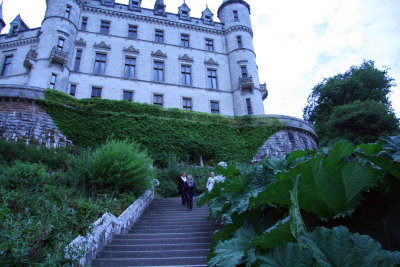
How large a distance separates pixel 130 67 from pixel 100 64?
2802 millimetres

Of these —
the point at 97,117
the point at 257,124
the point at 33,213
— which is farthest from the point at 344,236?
the point at 257,124

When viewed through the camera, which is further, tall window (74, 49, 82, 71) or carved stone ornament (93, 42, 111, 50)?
carved stone ornament (93, 42, 111, 50)

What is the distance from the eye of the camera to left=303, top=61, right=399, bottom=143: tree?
22906mm

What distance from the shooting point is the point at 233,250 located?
167 cm

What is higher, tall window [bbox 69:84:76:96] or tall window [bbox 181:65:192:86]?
tall window [bbox 181:65:192:86]

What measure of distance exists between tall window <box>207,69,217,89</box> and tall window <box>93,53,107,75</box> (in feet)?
34.9

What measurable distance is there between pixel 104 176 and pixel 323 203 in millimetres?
7801

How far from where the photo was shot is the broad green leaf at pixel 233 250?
1550mm

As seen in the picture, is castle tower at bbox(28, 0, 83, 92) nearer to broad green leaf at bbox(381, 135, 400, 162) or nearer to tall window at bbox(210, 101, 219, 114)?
tall window at bbox(210, 101, 219, 114)

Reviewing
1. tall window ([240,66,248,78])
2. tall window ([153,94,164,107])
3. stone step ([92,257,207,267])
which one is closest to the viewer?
stone step ([92,257,207,267])

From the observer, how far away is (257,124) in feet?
67.5

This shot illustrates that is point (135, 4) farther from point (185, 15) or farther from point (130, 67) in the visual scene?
point (130, 67)

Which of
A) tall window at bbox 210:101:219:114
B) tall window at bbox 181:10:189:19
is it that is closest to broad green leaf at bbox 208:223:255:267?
tall window at bbox 210:101:219:114

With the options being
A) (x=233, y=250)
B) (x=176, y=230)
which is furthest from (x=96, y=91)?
(x=233, y=250)
